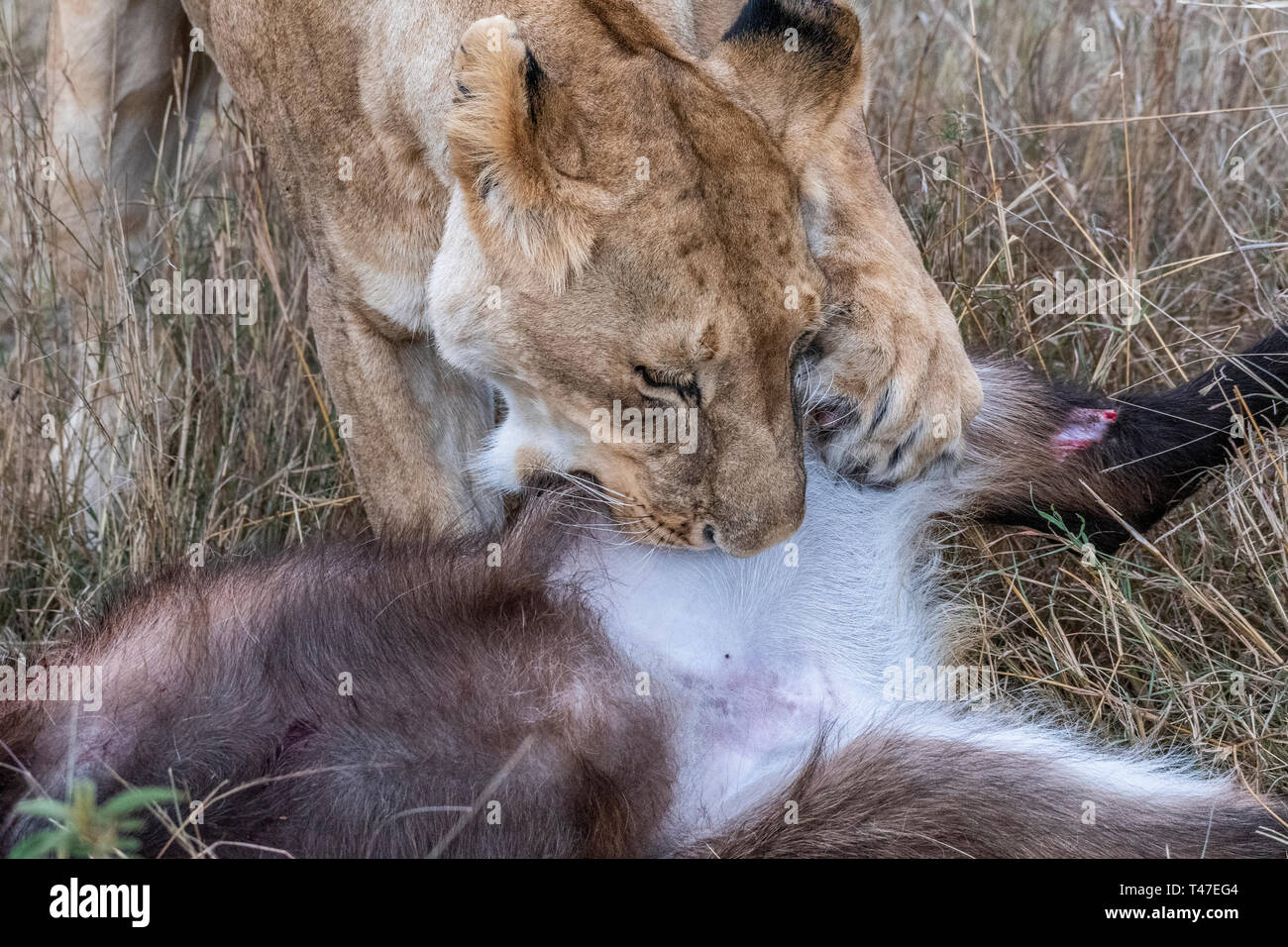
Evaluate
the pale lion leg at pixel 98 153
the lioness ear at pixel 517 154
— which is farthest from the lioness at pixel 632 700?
the pale lion leg at pixel 98 153

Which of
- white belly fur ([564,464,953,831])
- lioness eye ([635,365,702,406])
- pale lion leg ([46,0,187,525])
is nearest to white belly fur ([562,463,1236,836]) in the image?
white belly fur ([564,464,953,831])

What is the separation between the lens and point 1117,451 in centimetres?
214

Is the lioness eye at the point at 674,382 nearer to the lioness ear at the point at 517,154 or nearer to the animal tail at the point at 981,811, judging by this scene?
the lioness ear at the point at 517,154

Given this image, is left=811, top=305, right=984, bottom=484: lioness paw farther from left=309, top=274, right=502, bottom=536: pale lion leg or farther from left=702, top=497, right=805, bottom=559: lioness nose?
left=309, top=274, right=502, bottom=536: pale lion leg

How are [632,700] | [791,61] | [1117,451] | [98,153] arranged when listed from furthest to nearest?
1. [98,153]
2. [1117,451]
3. [791,61]
4. [632,700]

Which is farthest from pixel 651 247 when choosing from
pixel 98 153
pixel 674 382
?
pixel 98 153

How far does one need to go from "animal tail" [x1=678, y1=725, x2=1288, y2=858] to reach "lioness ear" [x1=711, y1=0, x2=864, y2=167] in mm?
805

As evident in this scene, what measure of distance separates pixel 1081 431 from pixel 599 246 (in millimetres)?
837

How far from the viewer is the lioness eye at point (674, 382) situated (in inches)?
70.9

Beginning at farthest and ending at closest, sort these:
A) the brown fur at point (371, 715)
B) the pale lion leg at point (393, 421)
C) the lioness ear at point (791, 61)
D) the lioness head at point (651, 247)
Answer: the pale lion leg at point (393, 421)
the lioness ear at point (791, 61)
the lioness head at point (651, 247)
the brown fur at point (371, 715)

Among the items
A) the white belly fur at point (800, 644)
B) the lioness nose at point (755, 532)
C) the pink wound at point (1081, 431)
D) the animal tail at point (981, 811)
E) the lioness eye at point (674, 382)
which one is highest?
the lioness eye at point (674, 382)

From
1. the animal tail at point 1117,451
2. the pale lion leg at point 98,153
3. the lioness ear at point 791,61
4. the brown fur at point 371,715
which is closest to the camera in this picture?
the brown fur at point 371,715

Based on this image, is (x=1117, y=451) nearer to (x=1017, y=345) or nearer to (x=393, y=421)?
(x=1017, y=345)
